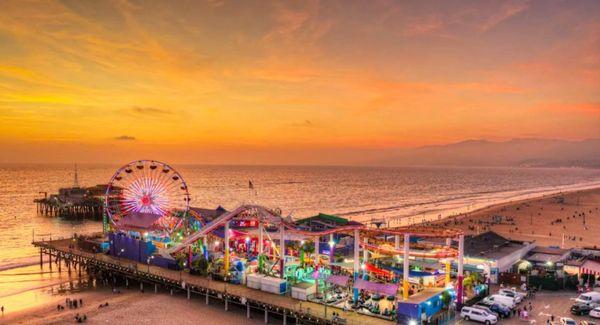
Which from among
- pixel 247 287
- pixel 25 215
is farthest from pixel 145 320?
pixel 25 215

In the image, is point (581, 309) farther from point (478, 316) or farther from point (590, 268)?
point (590, 268)

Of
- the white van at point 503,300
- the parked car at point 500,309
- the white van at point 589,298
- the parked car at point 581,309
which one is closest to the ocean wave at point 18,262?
the white van at point 503,300

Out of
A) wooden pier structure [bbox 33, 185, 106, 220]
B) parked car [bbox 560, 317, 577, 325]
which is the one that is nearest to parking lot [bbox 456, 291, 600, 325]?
parked car [bbox 560, 317, 577, 325]

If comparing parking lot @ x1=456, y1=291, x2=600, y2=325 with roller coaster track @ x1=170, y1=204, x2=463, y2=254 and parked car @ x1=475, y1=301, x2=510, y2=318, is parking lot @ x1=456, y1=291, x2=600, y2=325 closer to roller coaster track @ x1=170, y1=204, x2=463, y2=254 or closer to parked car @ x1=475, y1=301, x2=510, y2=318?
parked car @ x1=475, y1=301, x2=510, y2=318

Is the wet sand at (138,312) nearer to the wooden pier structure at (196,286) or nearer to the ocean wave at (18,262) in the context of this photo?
the wooden pier structure at (196,286)

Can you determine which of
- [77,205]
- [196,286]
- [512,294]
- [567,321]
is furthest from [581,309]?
[77,205]

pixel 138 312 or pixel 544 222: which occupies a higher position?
pixel 544 222
